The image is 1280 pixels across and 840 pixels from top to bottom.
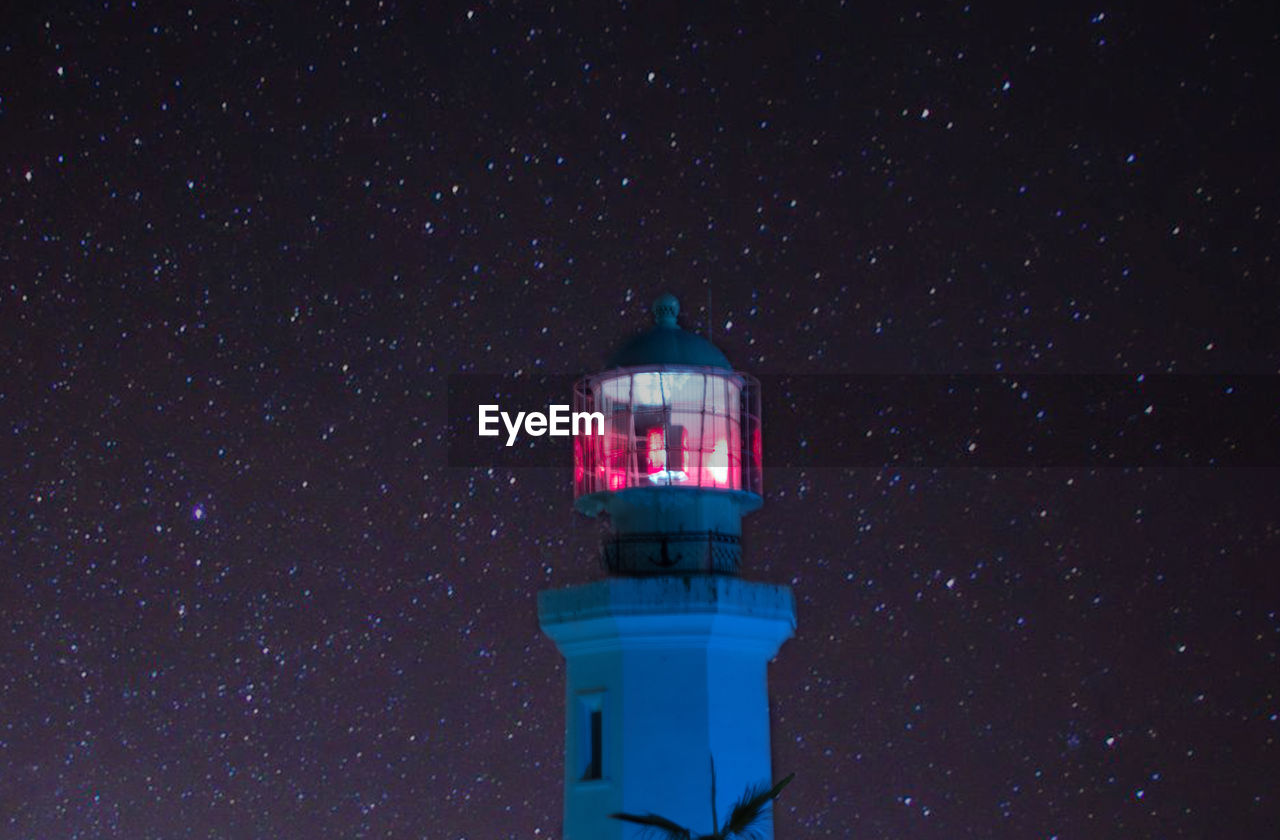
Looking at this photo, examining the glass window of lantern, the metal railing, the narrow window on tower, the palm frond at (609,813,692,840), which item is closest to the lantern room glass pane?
the glass window of lantern

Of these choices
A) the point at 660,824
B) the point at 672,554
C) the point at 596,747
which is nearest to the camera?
the point at 660,824

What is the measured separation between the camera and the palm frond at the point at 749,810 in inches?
570

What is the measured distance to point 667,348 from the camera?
15984 mm

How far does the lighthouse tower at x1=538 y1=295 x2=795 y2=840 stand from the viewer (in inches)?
605

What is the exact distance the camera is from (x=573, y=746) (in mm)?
15805

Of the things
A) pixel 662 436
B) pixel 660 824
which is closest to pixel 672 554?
pixel 662 436

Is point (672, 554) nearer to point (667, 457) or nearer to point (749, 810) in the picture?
point (667, 457)

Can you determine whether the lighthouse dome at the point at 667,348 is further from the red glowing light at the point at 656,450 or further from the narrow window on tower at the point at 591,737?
the narrow window on tower at the point at 591,737

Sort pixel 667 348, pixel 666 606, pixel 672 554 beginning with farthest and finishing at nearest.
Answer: pixel 667 348 < pixel 672 554 < pixel 666 606

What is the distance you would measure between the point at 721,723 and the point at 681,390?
108 inches

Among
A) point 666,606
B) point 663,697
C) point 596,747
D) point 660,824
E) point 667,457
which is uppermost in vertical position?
point 667,457

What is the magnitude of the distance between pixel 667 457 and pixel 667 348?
895mm

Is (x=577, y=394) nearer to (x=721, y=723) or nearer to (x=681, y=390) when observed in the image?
(x=681, y=390)

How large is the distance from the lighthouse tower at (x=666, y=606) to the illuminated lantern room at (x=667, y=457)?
0.01 meters
